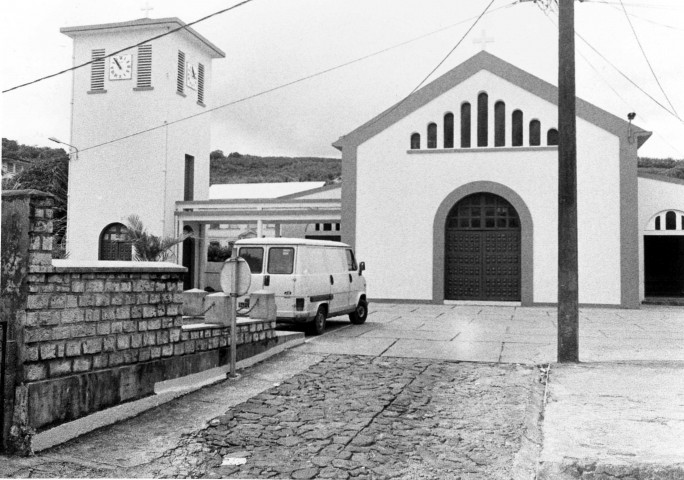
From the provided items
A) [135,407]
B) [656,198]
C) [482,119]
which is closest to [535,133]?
[482,119]

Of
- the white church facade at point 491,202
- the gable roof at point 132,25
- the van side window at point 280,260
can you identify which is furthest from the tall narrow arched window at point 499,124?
A: the gable roof at point 132,25

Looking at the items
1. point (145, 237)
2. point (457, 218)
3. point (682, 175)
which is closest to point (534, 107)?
point (457, 218)

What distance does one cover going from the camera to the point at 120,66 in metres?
26.1

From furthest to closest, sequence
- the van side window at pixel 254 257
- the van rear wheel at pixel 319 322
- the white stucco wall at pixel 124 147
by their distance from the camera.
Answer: the white stucco wall at pixel 124 147, the van rear wheel at pixel 319 322, the van side window at pixel 254 257

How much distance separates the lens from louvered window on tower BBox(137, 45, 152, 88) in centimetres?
2577

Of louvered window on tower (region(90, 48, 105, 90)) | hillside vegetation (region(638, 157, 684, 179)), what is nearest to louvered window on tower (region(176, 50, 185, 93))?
louvered window on tower (region(90, 48, 105, 90))

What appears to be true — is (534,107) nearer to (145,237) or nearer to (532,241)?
(532,241)

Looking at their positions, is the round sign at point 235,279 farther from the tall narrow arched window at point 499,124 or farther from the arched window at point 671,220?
the arched window at point 671,220

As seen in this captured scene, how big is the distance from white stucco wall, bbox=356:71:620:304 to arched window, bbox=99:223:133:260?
10.3 metres

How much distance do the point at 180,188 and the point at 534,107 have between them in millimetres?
14571

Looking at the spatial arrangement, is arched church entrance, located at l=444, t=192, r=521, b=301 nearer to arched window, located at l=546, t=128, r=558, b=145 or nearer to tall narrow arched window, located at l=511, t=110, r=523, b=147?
tall narrow arched window, located at l=511, t=110, r=523, b=147

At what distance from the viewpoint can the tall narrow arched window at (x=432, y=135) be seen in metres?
21.2

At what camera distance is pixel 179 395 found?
6.89 m

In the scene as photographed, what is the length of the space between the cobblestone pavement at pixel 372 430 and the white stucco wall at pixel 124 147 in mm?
19040
